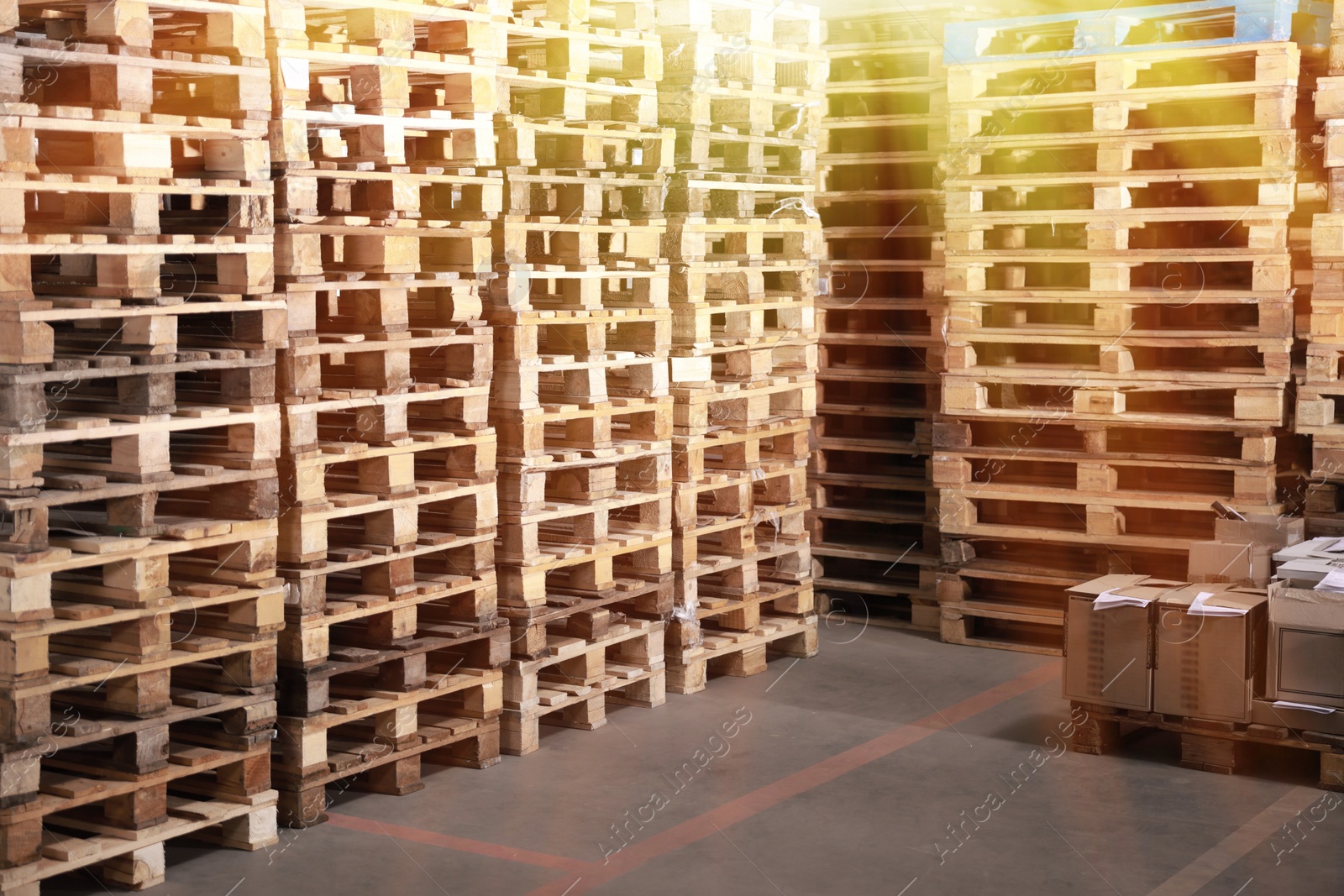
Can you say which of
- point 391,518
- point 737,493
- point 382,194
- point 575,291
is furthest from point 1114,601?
point 382,194

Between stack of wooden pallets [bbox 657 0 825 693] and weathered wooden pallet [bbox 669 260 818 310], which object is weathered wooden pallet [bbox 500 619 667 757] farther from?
weathered wooden pallet [bbox 669 260 818 310]

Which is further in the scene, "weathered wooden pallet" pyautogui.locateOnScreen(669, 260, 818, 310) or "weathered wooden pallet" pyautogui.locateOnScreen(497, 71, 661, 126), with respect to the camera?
"weathered wooden pallet" pyautogui.locateOnScreen(669, 260, 818, 310)

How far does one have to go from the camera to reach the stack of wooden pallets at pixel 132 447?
19.2 ft

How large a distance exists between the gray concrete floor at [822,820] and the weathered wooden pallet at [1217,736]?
101 mm

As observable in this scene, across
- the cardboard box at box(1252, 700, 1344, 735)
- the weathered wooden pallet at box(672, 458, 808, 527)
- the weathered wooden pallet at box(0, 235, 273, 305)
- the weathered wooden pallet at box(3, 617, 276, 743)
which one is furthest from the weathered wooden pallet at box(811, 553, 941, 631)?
the weathered wooden pallet at box(0, 235, 273, 305)

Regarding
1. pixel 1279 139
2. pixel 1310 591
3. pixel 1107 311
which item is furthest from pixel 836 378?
pixel 1310 591

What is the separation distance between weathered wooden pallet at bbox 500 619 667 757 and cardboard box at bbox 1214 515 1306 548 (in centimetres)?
301

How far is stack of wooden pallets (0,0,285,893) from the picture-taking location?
584cm

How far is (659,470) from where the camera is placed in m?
9.00

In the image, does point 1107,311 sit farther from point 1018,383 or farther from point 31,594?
point 31,594

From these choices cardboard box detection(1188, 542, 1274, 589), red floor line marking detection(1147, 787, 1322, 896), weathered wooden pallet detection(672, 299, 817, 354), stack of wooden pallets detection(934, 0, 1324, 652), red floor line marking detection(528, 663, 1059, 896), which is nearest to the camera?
red floor line marking detection(1147, 787, 1322, 896)

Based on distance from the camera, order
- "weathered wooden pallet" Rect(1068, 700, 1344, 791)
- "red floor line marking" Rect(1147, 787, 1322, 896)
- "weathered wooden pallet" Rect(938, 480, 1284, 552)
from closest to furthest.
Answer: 1. "red floor line marking" Rect(1147, 787, 1322, 896)
2. "weathered wooden pallet" Rect(1068, 700, 1344, 791)
3. "weathered wooden pallet" Rect(938, 480, 1284, 552)

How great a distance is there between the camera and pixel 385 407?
7305 mm

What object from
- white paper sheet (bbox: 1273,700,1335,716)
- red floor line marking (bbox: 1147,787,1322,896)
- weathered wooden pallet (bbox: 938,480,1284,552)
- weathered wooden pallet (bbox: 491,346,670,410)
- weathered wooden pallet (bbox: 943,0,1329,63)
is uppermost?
weathered wooden pallet (bbox: 943,0,1329,63)
